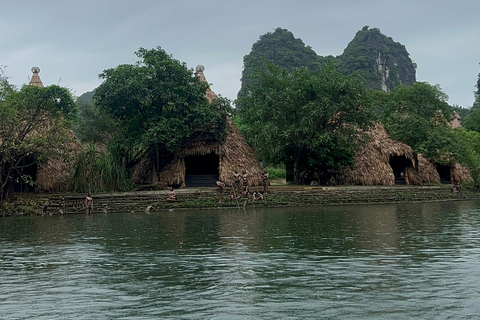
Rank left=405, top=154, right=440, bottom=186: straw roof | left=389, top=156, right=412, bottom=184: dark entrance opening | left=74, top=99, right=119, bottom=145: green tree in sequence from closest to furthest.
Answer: left=405, top=154, right=440, bottom=186: straw roof → left=74, top=99, right=119, bottom=145: green tree → left=389, top=156, right=412, bottom=184: dark entrance opening

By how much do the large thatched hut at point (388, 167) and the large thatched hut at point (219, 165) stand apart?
5.03 meters

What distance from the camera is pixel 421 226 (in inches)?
496

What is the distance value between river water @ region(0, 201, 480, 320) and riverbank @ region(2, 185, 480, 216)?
6270 millimetres

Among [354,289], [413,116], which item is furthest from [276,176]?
[354,289]

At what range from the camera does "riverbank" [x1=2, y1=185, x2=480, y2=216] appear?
1944 cm

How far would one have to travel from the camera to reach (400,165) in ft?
97.9

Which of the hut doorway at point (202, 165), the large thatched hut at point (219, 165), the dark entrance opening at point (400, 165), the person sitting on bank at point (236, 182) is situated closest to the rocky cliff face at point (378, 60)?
the dark entrance opening at point (400, 165)

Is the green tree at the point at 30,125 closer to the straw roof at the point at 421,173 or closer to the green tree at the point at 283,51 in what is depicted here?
the straw roof at the point at 421,173

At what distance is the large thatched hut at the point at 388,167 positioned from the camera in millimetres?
25716

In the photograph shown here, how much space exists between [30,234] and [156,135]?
9.84 m

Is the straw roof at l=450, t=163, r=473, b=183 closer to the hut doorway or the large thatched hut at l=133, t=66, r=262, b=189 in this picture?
the large thatched hut at l=133, t=66, r=262, b=189

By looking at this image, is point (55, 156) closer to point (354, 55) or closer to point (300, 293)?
point (300, 293)

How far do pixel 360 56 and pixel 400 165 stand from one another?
132ft

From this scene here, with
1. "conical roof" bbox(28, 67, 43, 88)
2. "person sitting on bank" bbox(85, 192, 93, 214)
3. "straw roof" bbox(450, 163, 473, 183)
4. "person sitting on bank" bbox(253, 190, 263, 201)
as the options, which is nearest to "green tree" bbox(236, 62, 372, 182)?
"person sitting on bank" bbox(253, 190, 263, 201)
